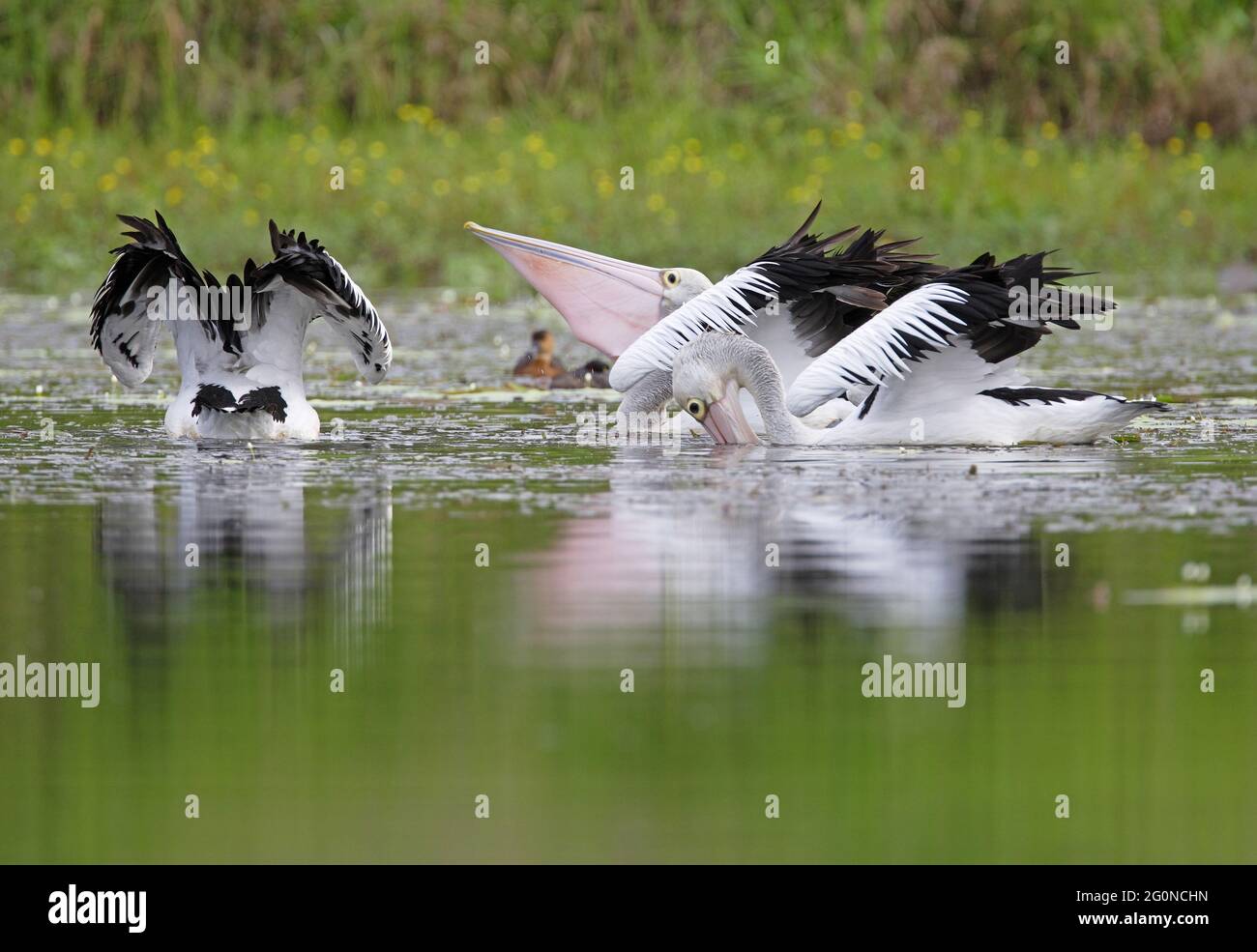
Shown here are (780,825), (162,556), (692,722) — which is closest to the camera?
(780,825)

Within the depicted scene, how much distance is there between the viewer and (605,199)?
1884cm

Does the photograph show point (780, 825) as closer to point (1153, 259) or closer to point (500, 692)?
point (500, 692)

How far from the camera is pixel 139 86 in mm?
21141

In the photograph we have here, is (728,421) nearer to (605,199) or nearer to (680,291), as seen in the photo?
(680,291)

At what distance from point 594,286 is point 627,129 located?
32.5 ft

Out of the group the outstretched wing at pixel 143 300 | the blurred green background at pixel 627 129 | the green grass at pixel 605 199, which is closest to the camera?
the outstretched wing at pixel 143 300

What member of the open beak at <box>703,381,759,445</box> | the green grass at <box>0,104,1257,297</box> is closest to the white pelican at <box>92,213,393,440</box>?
the open beak at <box>703,381,759,445</box>

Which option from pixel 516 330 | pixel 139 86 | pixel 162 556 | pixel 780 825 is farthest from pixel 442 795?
pixel 139 86

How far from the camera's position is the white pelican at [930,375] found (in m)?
8.69

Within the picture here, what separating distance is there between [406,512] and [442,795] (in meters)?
3.15

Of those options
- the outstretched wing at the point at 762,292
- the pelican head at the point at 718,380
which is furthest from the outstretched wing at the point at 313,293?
the pelican head at the point at 718,380

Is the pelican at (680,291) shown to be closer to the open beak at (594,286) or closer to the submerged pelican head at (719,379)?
the open beak at (594,286)

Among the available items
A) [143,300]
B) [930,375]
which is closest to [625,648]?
[930,375]

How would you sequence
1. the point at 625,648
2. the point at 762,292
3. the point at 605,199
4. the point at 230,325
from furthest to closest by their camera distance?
the point at 605,199, the point at 762,292, the point at 230,325, the point at 625,648
